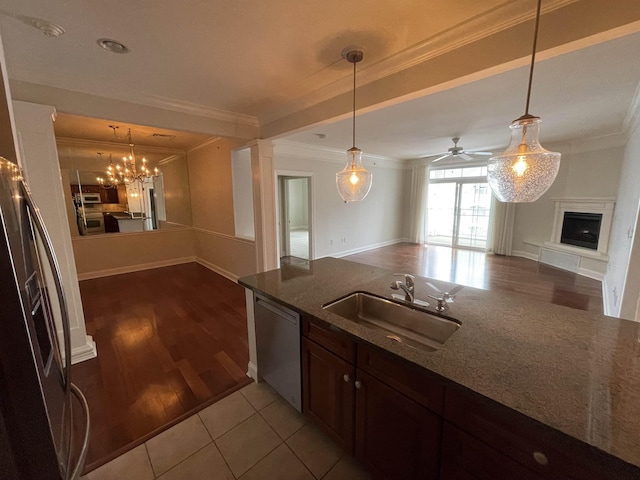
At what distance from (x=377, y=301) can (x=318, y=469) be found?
3.44 feet

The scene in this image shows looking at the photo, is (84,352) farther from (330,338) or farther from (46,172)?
(330,338)

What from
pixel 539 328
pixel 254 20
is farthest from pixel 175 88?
pixel 539 328

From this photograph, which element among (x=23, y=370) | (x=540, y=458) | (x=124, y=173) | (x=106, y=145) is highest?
(x=106, y=145)

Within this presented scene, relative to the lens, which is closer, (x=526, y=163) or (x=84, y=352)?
(x=526, y=163)

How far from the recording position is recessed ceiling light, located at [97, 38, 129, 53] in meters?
1.77

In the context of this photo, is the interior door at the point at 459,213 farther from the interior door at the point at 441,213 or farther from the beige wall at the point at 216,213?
the beige wall at the point at 216,213

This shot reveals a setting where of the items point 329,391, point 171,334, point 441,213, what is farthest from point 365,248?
point 329,391

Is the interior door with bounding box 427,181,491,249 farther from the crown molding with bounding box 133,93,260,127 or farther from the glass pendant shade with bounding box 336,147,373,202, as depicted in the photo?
the crown molding with bounding box 133,93,260,127

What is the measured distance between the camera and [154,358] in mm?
2527

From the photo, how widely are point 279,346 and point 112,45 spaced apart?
243 centimetres

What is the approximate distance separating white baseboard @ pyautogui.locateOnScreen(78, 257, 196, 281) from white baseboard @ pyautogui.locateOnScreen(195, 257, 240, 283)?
36 centimetres

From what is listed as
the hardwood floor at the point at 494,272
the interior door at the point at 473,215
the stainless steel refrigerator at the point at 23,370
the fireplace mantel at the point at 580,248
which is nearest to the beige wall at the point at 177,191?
the hardwood floor at the point at 494,272

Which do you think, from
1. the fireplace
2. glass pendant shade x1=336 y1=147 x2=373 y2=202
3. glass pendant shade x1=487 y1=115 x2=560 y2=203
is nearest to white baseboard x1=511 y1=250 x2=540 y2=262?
the fireplace

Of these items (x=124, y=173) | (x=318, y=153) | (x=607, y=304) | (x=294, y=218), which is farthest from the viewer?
(x=294, y=218)
